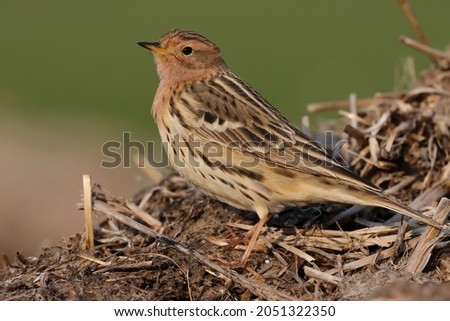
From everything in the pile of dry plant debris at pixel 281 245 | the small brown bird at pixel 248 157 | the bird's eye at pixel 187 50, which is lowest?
the pile of dry plant debris at pixel 281 245

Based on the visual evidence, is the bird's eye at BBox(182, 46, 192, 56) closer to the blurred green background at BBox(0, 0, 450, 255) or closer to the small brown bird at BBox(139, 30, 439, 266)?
the small brown bird at BBox(139, 30, 439, 266)

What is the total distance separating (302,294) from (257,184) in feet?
5.10

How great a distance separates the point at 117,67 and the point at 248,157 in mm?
18303

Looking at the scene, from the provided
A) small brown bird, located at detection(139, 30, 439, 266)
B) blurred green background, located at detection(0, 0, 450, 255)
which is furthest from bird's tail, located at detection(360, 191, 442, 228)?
blurred green background, located at detection(0, 0, 450, 255)

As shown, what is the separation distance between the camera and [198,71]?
944 centimetres

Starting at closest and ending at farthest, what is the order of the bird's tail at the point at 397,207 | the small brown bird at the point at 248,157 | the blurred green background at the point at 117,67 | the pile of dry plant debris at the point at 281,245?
1. the pile of dry plant debris at the point at 281,245
2. the bird's tail at the point at 397,207
3. the small brown bird at the point at 248,157
4. the blurred green background at the point at 117,67

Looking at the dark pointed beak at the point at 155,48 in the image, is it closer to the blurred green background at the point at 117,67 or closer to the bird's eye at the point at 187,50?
Result: the bird's eye at the point at 187,50

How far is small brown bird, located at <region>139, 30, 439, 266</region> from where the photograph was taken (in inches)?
313

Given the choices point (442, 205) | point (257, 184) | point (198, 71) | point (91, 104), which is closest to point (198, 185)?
point (257, 184)

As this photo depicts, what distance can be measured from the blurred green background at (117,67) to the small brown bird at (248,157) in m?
2.27

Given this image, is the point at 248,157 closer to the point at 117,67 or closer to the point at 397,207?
the point at 397,207

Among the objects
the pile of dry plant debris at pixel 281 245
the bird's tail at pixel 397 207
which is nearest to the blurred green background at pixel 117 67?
the pile of dry plant debris at pixel 281 245

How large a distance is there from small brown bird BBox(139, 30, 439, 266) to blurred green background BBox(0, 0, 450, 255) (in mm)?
2274

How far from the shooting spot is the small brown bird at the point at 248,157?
26.1 feet
